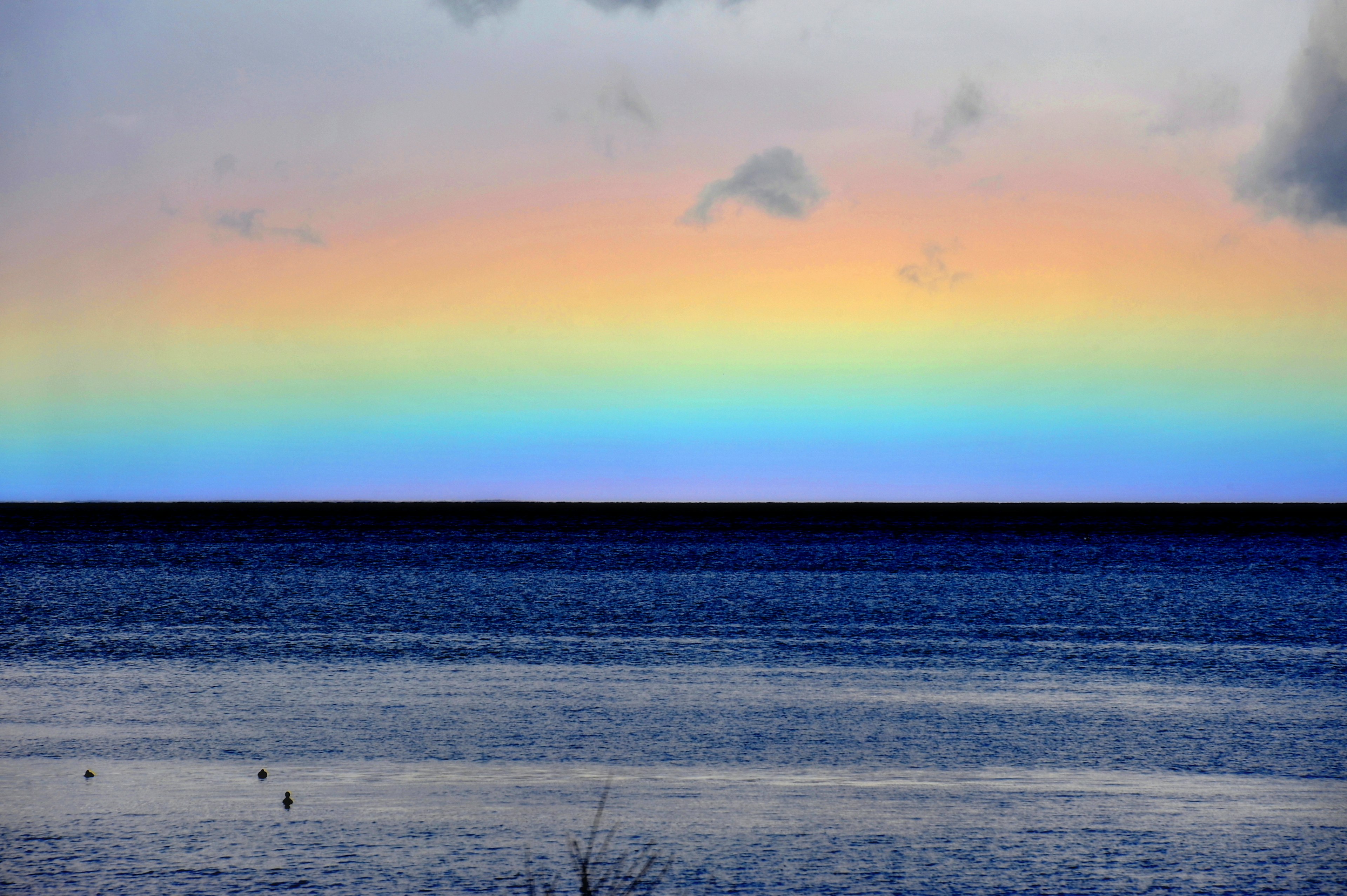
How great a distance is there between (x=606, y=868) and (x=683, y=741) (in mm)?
5353

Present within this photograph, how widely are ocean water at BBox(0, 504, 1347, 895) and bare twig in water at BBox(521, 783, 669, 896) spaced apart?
16 centimetres

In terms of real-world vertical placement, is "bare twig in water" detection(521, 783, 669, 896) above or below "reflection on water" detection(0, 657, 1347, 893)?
below

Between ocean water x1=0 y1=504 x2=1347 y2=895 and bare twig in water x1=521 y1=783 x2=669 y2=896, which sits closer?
bare twig in water x1=521 y1=783 x2=669 y2=896

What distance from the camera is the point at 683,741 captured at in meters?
17.0

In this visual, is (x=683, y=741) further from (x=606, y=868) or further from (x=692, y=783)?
(x=606, y=868)

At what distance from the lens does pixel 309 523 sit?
13938 centimetres

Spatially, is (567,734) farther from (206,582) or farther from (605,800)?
(206,582)

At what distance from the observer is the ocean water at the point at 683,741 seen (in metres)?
11.9

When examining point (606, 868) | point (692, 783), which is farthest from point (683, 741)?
point (606, 868)

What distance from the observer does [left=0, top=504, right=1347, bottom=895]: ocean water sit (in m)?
11.9

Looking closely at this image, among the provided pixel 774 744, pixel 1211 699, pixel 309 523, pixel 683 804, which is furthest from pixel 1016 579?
pixel 309 523

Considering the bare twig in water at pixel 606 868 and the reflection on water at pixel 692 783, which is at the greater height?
the reflection on water at pixel 692 783

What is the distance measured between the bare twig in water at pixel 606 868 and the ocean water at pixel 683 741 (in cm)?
16

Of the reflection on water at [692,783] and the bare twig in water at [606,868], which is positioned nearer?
the bare twig in water at [606,868]
